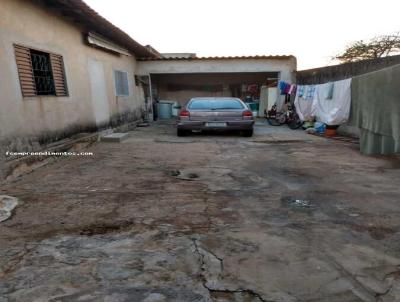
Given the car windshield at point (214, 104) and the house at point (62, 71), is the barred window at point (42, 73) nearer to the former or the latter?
the house at point (62, 71)

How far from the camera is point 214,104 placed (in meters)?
9.31

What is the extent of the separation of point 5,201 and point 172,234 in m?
2.52

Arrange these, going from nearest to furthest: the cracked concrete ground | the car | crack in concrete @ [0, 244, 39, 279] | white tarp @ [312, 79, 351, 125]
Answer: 1. the cracked concrete ground
2. crack in concrete @ [0, 244, 39, 279]
3. white tarp @ [312, 79, 351, 125]
4. the car

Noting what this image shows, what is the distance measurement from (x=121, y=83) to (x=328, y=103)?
7478mm

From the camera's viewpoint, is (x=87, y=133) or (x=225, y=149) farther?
(x=87, y=133)

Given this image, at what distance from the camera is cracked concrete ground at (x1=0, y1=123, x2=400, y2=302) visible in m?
2.06

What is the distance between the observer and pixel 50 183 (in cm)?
469

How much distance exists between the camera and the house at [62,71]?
512 cm

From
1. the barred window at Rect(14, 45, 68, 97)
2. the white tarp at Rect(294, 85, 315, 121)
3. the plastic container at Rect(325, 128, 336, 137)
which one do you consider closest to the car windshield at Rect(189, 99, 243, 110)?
the plastic container at Rect(325, 128, 336, 137)

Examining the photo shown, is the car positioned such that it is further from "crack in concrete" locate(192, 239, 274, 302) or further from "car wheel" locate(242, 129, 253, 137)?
"crack in concrete" locate(192, 239, 274, 302)

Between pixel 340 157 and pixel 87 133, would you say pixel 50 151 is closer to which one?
pixel 87 133

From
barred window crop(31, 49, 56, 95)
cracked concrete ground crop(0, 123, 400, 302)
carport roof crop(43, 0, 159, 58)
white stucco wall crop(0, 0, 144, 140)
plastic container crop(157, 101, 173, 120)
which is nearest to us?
cracked concrete ground crop(0, 123, 400, 302)

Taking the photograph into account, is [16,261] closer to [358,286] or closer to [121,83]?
[358,286]

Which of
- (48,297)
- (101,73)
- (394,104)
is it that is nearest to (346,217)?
(48,297)
